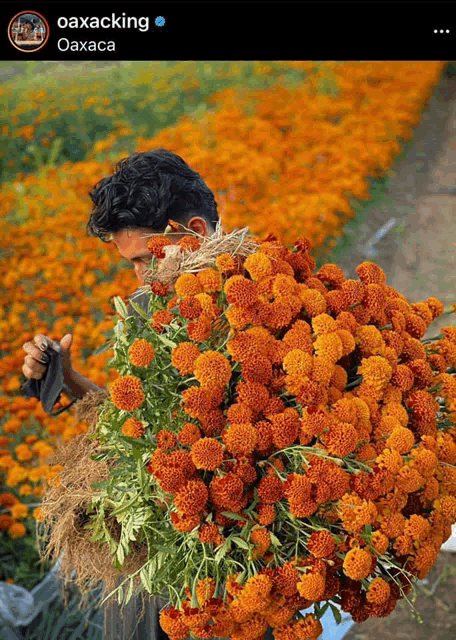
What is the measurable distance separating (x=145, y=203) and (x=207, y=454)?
0.81m

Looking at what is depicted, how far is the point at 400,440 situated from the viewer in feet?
5.03

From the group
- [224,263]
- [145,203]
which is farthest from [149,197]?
[224,263]

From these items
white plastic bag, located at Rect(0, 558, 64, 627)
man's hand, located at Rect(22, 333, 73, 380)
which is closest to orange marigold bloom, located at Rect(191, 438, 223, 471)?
man's hand, located at Rect(22, 333, 73, 380)

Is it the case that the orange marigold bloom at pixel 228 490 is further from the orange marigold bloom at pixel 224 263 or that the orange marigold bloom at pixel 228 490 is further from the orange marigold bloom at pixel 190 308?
the orange marigold bloom at pixel 224 263

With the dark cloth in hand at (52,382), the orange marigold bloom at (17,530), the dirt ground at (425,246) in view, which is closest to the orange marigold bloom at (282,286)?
the dark cloth in hand at (52,382)

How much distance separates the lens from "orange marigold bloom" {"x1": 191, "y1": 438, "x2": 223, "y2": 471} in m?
1.47

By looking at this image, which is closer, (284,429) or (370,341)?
(284,429)

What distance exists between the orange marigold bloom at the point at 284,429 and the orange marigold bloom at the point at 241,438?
0.12ft

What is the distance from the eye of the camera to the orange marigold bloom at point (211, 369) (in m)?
1.50

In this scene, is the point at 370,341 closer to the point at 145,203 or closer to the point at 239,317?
the point at 239,317

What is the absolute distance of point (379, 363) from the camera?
1.59 m

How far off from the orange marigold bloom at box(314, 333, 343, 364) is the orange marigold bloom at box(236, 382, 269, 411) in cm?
12
